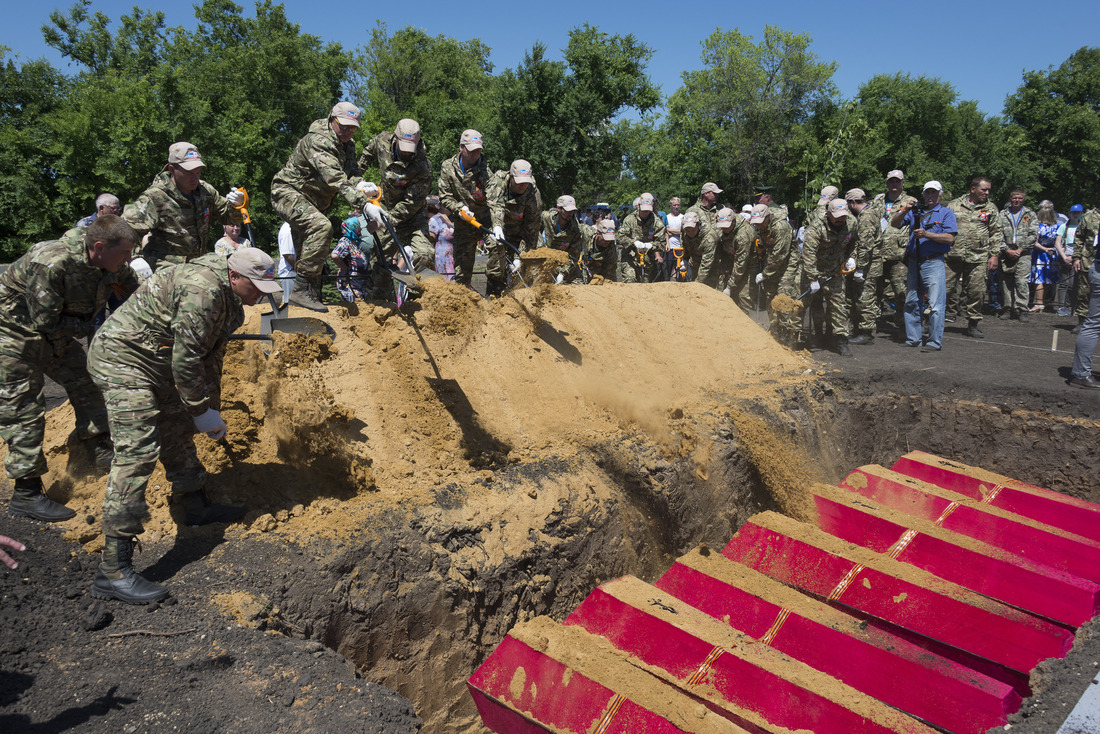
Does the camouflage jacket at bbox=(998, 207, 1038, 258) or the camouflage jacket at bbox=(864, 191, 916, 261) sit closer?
the camouflage jacket at bbox=(864, 191, 916, 261)

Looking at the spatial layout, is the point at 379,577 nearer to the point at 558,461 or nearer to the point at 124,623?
the point at 124,623

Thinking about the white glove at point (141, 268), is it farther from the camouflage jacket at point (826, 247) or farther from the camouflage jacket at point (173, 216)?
the camouflage jacket at point (826, 247)

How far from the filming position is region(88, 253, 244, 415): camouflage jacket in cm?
330

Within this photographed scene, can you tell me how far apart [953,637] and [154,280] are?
17.8 ft

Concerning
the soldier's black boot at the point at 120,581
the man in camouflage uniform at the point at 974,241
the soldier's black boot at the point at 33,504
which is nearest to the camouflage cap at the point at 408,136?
the soldier's black boot at the point at 33,504

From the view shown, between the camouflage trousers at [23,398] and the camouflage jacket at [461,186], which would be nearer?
the camouflage trousers at [23,398]

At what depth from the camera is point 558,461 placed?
16.2 ft

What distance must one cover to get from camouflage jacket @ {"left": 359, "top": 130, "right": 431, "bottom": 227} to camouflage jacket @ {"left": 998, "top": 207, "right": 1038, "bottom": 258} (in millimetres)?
10974

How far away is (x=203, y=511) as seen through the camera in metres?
3.89

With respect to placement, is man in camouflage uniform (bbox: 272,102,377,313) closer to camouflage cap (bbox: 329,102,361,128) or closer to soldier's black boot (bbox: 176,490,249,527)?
camouflage cap (bbox: 329,102,361,128)

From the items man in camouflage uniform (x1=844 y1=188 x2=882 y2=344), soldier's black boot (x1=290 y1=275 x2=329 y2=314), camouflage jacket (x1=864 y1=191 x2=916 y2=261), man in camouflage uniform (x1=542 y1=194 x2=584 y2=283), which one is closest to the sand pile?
soldier's black boot (x1=290 y1=275 x2=329 y2=314)

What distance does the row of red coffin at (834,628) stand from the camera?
142 inches

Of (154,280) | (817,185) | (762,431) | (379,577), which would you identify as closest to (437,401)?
(379,577)

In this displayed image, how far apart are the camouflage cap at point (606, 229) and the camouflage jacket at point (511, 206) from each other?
322cm
